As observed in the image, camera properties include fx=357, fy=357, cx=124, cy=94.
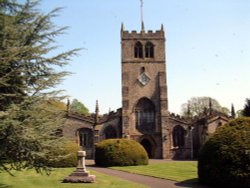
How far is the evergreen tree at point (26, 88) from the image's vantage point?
1206 cm

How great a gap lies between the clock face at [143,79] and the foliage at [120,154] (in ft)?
52.5

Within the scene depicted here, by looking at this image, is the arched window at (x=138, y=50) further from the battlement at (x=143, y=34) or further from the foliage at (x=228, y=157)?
the foliage at (x=228, y=157)

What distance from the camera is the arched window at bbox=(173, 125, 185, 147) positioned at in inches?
1843

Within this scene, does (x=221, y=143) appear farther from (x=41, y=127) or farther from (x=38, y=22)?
(x=38, y=22)

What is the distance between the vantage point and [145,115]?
4703 centimetres

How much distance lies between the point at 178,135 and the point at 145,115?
5103mm

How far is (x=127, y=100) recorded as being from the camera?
4697 cm

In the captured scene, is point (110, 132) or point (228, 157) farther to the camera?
point (110, 132)

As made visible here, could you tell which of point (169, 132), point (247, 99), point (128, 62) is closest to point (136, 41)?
point (128, 62)

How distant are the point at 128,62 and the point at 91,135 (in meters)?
11.0

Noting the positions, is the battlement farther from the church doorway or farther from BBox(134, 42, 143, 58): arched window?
the church doorway

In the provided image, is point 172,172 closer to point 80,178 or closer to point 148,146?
point 80,178

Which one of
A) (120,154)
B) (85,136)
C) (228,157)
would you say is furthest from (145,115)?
(228,157)

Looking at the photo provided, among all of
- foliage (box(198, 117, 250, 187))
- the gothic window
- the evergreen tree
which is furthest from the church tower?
the evergreen tree
